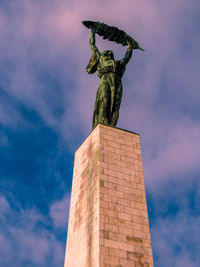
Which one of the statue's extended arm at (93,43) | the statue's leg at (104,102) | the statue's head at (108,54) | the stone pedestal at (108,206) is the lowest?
the stone pedestal at (108,206)

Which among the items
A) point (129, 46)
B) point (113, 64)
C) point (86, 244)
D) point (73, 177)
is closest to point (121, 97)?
point (113, 64)

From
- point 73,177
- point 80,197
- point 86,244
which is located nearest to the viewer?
point 86,244

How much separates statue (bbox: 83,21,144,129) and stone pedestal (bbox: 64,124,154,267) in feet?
4.67

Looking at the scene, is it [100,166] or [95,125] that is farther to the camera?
[95,125]

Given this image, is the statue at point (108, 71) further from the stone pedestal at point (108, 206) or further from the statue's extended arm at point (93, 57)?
the stone pedestal at point (108, 206)

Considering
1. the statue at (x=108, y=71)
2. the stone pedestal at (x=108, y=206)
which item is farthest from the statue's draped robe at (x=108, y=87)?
the stone pedestal at (x=108, y=206)

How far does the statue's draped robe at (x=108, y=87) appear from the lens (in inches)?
672

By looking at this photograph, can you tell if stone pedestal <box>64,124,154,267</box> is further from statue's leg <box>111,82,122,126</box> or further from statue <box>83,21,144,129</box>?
statue <box>83,21,144,129</box>

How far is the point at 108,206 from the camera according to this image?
13133 mm

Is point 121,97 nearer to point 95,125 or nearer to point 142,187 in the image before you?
point 95,125

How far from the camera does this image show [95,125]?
664 inches

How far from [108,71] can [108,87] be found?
39.3 inches

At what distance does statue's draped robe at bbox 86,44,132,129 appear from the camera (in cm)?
1708

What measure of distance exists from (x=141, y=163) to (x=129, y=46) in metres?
7.18
